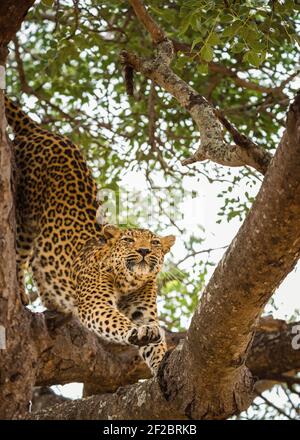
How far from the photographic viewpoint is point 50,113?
34.4 ft

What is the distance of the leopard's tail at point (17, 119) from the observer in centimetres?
780

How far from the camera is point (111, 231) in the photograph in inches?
306

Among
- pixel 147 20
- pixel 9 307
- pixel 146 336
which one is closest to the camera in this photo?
pixel 9 307

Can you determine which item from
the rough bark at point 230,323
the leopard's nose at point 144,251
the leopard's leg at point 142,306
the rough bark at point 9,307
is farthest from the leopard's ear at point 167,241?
the rough bark at point 9,307

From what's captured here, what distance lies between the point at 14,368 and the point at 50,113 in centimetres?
537

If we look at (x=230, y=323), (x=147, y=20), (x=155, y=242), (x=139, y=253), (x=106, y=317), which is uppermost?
(x=147, y=20)

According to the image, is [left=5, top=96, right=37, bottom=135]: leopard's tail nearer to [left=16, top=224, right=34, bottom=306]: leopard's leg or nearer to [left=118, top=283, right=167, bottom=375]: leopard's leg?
[left=16, top=224, right=34, bottom=306]: leopard's leg

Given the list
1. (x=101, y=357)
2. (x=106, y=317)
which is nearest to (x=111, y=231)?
(x=106, y=317)

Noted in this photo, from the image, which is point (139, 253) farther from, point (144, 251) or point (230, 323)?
point (230, 323)

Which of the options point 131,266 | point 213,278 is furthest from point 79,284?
point 213,278

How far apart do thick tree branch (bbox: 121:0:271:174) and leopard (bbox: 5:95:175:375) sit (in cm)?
175

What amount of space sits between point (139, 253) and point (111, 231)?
45cm

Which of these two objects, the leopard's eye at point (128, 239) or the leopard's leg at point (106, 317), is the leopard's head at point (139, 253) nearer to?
the leopard's eye at point (128, 239)

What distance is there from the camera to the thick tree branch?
4740mm
